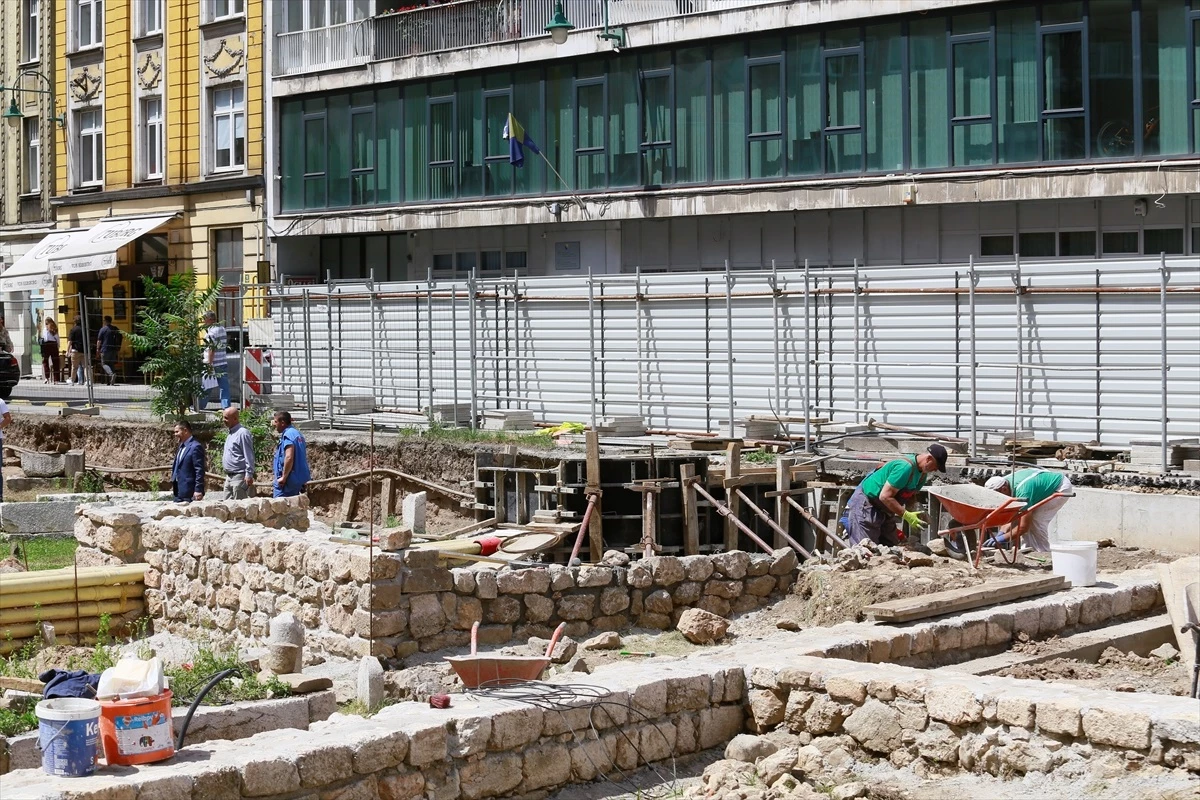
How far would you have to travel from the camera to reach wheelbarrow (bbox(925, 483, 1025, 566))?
14.9 metres

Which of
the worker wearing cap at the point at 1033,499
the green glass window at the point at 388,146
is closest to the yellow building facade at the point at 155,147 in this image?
the green glass window at the point at 388,146

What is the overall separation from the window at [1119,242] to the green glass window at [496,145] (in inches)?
477

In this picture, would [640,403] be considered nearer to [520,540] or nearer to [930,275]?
[930,275]

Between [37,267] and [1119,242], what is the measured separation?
85.3 ft

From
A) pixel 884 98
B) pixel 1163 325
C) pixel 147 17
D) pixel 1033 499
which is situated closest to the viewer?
pixel 1033 499

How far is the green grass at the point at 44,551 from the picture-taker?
18078 millimetres


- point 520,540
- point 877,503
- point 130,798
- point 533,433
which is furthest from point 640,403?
point 130,798

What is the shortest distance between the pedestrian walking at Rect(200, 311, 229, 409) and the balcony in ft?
27.6

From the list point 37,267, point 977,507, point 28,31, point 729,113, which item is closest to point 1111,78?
point 729,113

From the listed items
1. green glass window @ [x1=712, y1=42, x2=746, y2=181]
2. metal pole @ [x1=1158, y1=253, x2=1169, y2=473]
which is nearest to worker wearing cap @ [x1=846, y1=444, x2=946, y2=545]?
metal pole @ [x1=1158, y1=253, x2=1169, y2=473]

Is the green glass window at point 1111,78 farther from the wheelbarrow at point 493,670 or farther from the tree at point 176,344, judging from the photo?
the wheelbarrow at point 493,670

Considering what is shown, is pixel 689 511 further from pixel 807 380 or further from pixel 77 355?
pixel 77 355

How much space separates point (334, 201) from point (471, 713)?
2779cm

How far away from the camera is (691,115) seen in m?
29.8
